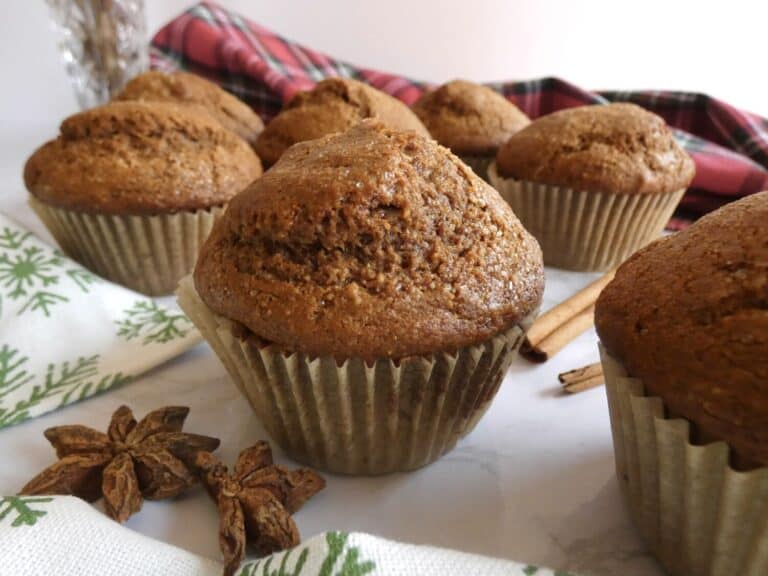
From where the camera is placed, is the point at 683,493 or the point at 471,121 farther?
the point at 471,121

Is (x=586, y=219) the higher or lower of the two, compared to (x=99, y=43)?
lower

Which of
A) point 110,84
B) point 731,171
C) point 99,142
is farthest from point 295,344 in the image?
point 110,84

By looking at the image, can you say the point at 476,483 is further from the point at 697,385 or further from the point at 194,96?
the point at 194,96

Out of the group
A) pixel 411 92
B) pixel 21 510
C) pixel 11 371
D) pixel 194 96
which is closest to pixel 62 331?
pixel 11 371

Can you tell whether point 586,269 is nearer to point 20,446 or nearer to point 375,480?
point 375,480

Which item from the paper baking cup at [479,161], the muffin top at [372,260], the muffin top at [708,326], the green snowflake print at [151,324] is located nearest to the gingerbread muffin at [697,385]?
the muffin top at [708,326]

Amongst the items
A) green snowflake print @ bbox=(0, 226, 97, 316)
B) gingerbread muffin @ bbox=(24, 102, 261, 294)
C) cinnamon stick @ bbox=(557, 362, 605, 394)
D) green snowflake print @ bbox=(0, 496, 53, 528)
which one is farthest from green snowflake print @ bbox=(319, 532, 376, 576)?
gingerbread muffin @ bbox=(24, 102, 261, 294)
